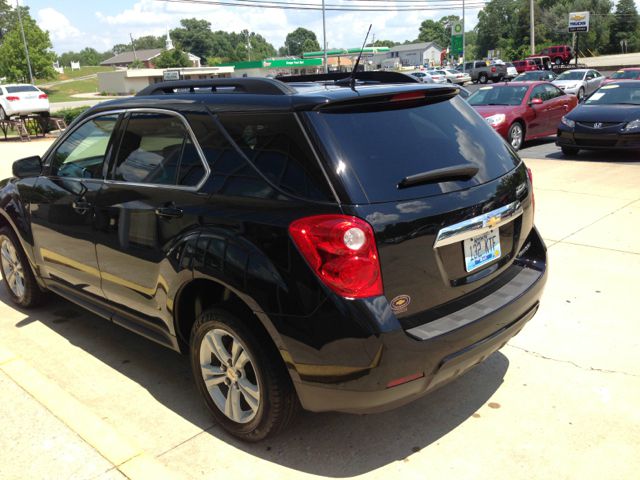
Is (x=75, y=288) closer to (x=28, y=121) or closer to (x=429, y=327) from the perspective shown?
(x=429, y=327)

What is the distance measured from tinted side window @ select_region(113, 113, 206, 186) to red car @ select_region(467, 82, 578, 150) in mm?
10341

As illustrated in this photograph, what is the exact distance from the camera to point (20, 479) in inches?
117

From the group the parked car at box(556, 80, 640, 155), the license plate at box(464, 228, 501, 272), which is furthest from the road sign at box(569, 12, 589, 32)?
the license plate at box(464, 228, 501, 272)

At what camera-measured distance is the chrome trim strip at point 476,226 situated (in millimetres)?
2773

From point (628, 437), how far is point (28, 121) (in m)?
26.8

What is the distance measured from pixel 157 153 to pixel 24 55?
2714 inches

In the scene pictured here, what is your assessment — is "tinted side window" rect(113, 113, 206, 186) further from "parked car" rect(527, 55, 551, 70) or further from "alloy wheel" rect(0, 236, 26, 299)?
"parked car" rect(527, 55, 551, 70)

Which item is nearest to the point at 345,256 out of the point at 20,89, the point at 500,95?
the point at 500,95

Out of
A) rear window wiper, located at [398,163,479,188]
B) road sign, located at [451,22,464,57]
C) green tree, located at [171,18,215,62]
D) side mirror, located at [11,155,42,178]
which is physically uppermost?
green tree, located at [171,18,215,62]

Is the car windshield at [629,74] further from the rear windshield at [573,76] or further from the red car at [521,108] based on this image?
the rear windshield at [573,76]

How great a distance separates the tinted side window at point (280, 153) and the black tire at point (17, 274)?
8.69 ft

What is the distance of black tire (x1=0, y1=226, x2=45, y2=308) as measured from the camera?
16.1ft

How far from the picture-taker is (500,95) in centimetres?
1408

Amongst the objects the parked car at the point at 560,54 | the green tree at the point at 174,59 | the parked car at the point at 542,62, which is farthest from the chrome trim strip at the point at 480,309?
the green tree at the point at 174,59
